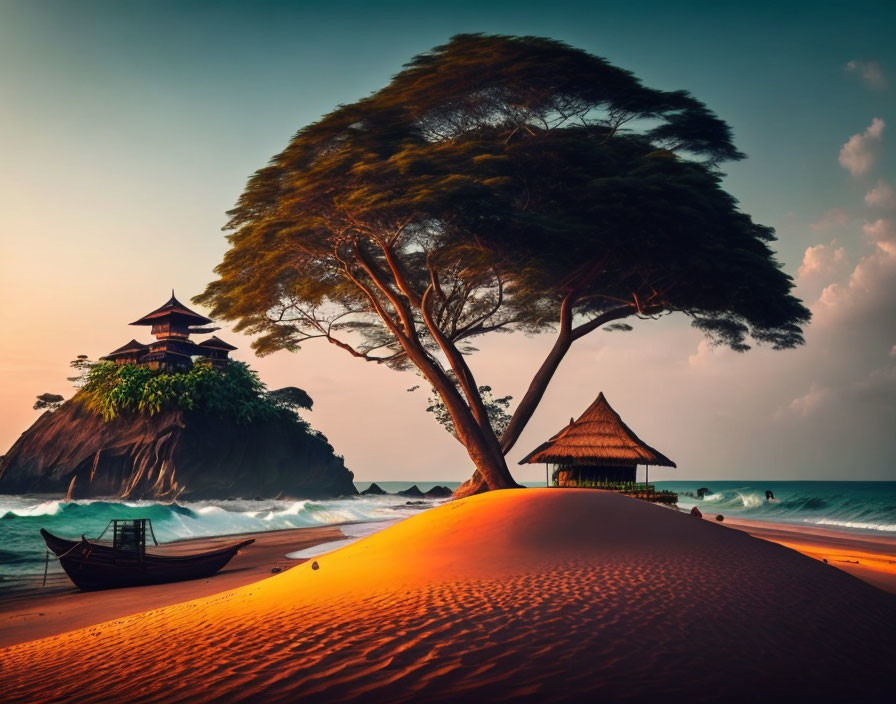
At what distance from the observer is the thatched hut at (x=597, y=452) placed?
23.0 meters

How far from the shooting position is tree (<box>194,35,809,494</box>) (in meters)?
18.2

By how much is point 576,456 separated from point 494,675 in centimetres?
1797

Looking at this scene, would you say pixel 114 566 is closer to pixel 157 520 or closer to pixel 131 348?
pixel 157 520

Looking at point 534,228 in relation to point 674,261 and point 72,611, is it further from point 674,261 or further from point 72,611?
point 72,611

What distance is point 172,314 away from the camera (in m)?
60.7

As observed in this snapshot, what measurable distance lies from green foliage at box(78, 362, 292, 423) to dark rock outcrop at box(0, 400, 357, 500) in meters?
0.83

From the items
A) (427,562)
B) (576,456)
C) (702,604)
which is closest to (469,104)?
(576,456)

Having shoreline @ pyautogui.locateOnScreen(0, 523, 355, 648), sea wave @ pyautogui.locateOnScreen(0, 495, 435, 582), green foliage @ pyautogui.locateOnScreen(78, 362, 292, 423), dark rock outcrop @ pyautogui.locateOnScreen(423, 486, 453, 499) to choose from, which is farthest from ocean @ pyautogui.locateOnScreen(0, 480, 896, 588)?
dark rock outcrop @ pyautogui.locateOnScreen(423, 486, 453, 499)

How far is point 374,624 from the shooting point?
7512mm

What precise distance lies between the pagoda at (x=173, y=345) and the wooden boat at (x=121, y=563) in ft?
147

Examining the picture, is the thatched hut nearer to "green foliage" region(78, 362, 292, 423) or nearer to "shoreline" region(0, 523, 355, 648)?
"shoreline" region(0, 523, 355, 648)

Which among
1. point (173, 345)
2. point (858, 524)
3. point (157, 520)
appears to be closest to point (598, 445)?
point (157, 520)

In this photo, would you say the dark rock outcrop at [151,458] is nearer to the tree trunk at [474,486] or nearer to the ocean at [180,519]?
the ocean at [180,519]

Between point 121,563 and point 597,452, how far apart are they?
14.3m
